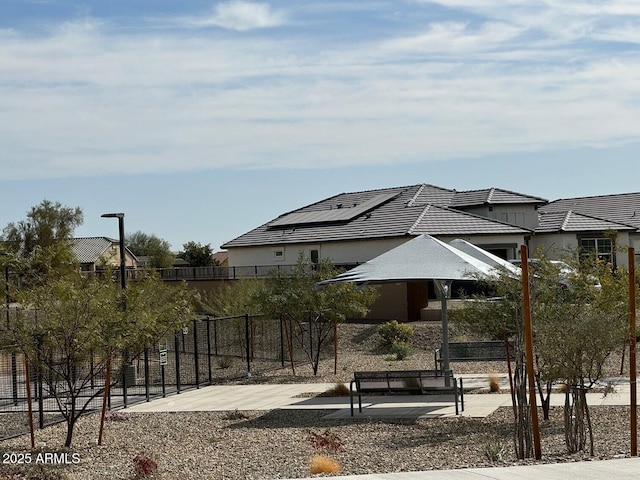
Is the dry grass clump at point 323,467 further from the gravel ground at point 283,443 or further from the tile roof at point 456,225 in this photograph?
the tile roof at point 456,225

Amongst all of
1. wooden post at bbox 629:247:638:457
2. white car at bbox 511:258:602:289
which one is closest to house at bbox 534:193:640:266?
white car at bbox 511:258:602:289

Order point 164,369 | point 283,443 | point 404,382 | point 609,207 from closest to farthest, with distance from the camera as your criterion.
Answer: point 283,443 → point 404,382 → point 164,369 → point 609,207

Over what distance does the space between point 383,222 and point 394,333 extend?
664 inches

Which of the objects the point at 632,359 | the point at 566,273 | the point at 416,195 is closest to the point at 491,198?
the point at 416,195

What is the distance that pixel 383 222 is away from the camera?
163 feet

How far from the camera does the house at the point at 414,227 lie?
4734 cm

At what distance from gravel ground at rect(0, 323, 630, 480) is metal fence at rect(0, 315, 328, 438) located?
A: 3.15 feet

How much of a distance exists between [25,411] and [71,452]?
5594 mm

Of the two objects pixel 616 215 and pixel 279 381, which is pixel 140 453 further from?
pixel 616 215

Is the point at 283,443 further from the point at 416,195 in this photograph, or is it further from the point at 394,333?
the point at 416,195

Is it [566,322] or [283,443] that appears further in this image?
[283,443]

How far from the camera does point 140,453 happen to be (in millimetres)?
14242

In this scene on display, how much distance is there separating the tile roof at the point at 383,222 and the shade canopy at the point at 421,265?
24.4m

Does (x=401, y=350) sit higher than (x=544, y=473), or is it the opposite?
(x=401, y=350)
